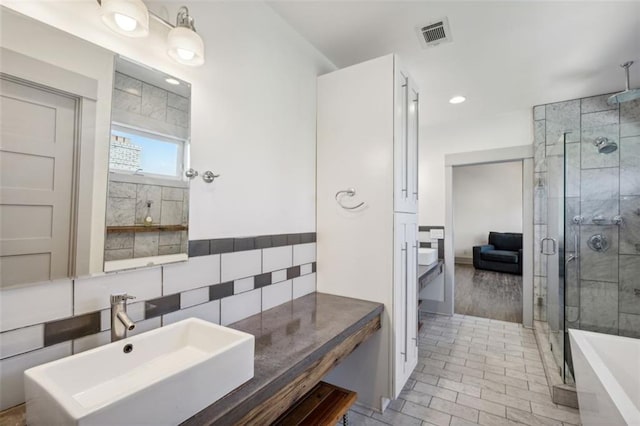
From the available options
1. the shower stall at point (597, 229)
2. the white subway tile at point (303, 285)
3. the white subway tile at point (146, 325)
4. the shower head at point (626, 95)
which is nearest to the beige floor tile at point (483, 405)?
the shower stall at point (597, 229)

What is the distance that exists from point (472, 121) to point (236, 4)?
3146mm

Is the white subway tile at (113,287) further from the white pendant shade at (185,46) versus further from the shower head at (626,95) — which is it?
the shower head at (626,95)

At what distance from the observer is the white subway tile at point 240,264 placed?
145 cm

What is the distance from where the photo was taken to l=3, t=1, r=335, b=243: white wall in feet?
3.84

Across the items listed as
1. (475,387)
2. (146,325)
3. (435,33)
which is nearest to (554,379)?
(475,387)

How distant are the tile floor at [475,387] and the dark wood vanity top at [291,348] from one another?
658 millimetres

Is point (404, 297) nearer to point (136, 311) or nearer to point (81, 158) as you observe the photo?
point (136, 311)

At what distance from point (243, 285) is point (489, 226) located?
25.5 ft

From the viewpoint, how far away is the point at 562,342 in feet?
7.41

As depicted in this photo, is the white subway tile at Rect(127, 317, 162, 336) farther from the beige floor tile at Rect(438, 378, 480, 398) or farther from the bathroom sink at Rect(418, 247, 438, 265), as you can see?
the bathroom sink at Rect(418, 247, 438, 265)

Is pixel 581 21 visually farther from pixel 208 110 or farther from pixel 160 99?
pixel 160 99

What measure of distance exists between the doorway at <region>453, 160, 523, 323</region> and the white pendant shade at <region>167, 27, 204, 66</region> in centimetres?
549

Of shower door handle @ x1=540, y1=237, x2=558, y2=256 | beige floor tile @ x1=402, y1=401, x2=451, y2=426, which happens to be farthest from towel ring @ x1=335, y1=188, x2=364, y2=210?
shower door handle @ x1=540, y1=237, x2=558, y2=256

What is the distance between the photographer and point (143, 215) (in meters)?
1.17
